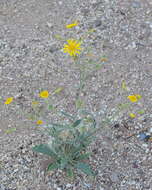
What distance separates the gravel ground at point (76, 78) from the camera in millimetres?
2783

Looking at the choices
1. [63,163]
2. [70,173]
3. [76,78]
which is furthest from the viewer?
[76,78]

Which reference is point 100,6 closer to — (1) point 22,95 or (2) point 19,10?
(2) point 19,10

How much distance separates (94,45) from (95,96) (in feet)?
2.43

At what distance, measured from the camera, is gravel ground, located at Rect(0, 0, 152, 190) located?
278cm

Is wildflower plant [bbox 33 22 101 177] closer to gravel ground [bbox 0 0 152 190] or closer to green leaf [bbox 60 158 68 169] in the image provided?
green leaf [bbox 60 158 68 169]

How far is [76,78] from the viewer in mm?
3607

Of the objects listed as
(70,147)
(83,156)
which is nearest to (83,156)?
(83,156)

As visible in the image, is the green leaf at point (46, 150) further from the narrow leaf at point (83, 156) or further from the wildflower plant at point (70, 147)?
the narrow leaf at point (83, 156)

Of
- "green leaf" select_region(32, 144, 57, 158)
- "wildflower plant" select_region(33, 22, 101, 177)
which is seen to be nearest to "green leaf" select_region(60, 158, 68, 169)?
"wildflower plant" select_region(33, 22, 101, 177)

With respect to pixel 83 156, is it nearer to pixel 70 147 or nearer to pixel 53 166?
pixel 70 147

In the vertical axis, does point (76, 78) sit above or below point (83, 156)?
above

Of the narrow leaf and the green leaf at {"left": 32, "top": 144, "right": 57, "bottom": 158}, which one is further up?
the green leaf at {"left": 32, "top": 144, "right": 57, "bottom": 158}

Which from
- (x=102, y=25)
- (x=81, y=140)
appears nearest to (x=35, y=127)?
(x=81, y=140)

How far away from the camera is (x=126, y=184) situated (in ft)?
9.04
